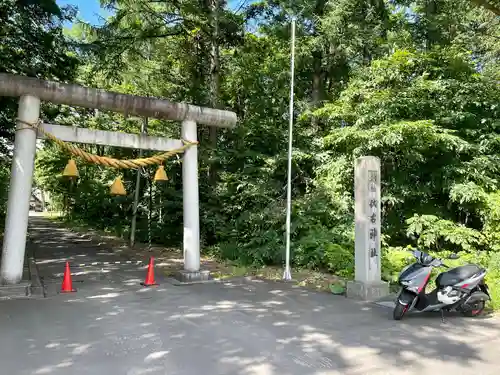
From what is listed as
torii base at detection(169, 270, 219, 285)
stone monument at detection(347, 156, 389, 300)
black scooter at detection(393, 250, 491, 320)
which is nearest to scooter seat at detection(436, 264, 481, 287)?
black scooter at detection(393, 250, 491, 320)

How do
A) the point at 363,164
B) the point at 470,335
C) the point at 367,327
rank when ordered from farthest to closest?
the point at 363,164 → the point at 367,327 → the point at 470,335

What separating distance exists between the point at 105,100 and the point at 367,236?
542 centimetres

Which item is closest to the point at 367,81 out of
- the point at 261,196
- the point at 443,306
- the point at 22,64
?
the point at 261,196

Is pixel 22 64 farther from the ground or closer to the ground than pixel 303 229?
farther from the ground

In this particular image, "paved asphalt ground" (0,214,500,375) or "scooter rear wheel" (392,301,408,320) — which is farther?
"scooter rear wheel" (392,301,408,320)

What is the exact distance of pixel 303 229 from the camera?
10961mm

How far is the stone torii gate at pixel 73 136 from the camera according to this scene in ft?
22.9

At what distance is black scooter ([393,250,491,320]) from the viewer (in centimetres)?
567

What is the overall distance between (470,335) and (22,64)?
1213 cm

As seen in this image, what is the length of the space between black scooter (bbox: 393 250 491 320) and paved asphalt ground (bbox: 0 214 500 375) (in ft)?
0.64

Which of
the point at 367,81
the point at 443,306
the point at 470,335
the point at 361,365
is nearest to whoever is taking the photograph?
the point at 361,365

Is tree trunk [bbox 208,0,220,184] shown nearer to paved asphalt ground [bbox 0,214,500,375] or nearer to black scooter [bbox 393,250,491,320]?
paved asphalt ground [bbox 0,214,500,375]

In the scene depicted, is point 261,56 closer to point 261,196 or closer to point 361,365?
point 261,196

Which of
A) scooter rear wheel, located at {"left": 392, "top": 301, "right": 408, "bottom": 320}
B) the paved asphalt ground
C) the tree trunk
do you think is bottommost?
the paved asphalt ground
